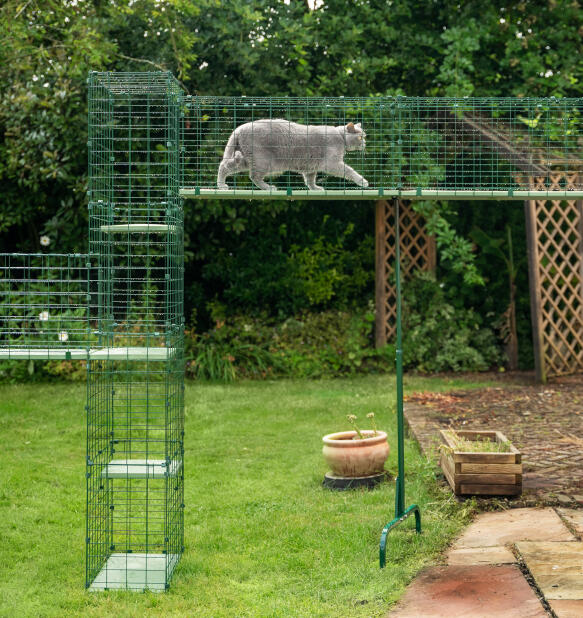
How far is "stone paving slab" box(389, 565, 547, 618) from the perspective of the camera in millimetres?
3439

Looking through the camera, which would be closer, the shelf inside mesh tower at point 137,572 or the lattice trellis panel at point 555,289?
the shelf inside mesh tower at point 137,572

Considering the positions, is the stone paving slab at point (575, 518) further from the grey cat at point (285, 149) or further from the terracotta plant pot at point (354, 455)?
the grey cat at point (285, 149)

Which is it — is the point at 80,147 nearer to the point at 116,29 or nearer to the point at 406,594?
the point at 116,29

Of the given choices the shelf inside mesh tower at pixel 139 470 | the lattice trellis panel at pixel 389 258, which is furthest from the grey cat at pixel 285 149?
the lattice trellis panel at pixel 389 258

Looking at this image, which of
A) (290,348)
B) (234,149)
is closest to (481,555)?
(234,149)

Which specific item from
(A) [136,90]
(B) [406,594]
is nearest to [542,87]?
(A) [136,90]

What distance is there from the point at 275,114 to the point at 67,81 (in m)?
2.48

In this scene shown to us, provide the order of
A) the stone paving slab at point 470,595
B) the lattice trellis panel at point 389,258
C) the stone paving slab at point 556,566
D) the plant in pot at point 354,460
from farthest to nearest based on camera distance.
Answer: the lattice trellis panel at point 389,258
the plant in pot at point 354,460
the stone paving slab at point 556,566
the stone paving slab at point 470,595

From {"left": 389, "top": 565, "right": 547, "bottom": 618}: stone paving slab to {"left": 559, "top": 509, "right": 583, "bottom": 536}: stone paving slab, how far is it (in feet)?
2.20

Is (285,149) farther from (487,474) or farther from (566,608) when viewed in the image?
(566,608)

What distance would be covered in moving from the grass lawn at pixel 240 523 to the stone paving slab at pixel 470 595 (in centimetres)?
11

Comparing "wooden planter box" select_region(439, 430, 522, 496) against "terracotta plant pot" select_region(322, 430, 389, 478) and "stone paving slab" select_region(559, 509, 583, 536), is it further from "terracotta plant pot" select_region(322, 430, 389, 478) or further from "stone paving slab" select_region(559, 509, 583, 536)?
"terracotta plant pot" select_region(322, 430, 389, 478)

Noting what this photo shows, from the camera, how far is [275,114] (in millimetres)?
9398

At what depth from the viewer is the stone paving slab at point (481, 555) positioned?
4043mm
